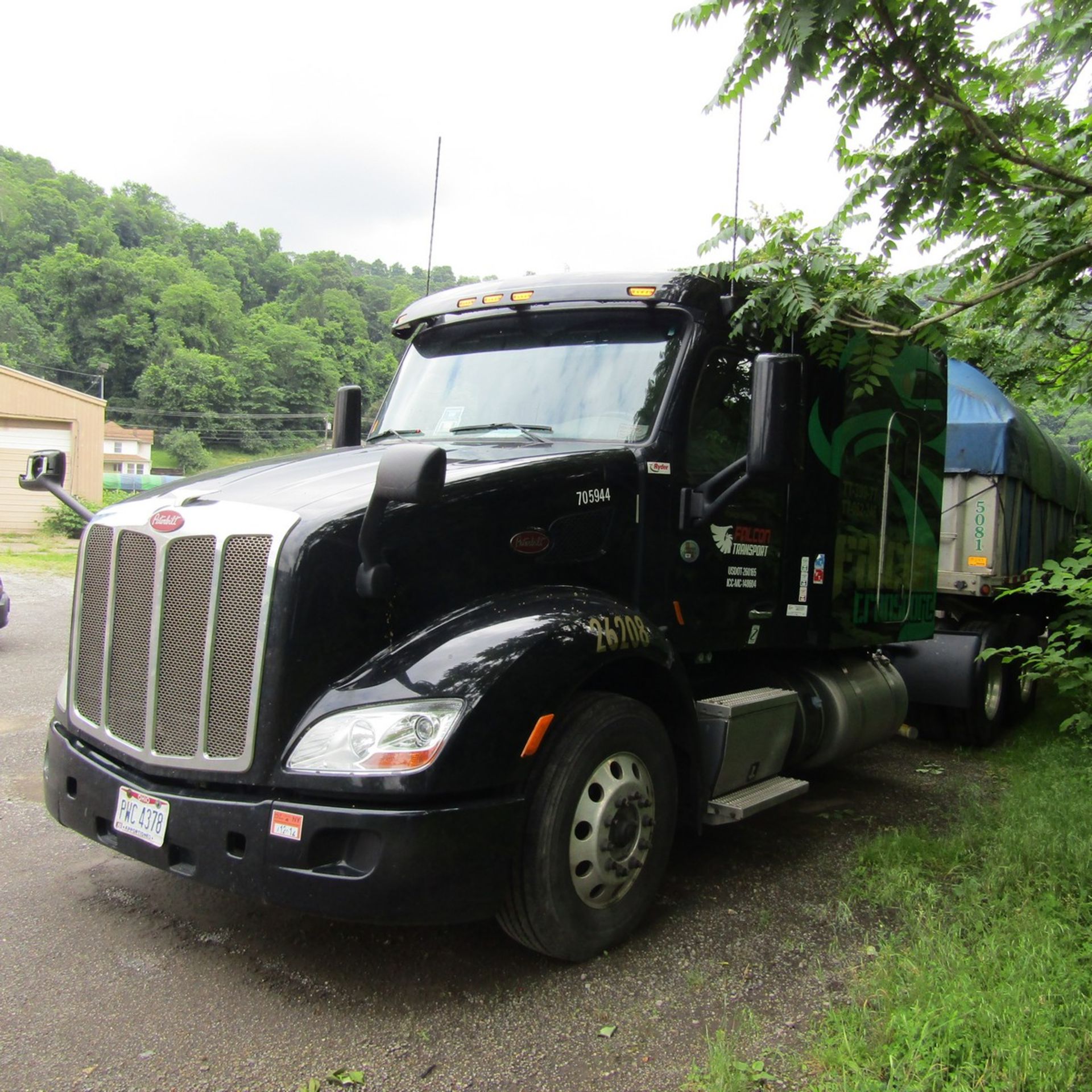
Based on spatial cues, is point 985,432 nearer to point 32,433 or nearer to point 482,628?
point 482,628

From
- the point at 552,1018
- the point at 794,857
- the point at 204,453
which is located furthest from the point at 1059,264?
the point at 204,453

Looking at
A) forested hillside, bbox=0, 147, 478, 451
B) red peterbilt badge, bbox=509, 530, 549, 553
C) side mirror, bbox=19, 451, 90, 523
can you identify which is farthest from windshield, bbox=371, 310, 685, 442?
forested hillside, bbox=0, 147, 478, 451

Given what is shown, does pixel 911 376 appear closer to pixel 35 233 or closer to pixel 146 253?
pixel 146 253

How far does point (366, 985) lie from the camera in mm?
3365

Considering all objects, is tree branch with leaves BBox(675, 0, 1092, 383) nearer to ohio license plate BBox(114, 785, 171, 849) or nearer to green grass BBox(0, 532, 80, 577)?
ohio license plate BBox(114, 785, 171, 849)

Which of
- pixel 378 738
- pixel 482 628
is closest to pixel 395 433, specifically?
pixel 482 628

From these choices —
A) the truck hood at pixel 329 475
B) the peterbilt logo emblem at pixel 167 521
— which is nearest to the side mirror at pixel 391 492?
the truck hood at pixel 329 475

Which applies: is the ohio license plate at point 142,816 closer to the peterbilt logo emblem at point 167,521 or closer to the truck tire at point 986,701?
the peterbilt logo emblem at point 167,521

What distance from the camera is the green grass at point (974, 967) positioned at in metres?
2.73

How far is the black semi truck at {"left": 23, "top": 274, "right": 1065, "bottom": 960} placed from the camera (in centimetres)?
309

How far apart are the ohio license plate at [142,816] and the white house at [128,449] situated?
6429cm

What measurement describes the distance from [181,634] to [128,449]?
66.5 m

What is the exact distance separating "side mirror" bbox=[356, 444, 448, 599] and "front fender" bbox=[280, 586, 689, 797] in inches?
10.7

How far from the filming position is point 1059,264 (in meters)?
4.05
